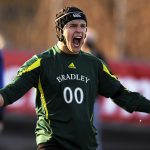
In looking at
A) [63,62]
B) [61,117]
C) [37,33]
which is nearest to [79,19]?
[63,62]

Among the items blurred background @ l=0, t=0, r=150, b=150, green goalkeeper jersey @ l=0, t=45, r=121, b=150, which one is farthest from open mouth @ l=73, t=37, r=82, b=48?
blurred background @ l=0, t=0, r=150, b=150

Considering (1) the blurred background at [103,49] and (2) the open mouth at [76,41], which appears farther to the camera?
(1) the blurred background at [103,49]

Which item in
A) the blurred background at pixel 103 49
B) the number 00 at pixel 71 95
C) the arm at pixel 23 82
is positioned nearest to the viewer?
the arm at pixel 23 82

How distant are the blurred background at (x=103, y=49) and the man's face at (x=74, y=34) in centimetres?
453

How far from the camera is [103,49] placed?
23859 millimetres

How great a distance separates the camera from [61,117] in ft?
24.1

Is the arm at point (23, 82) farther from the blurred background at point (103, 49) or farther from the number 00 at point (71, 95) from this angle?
the blurred background at point (103, 49)

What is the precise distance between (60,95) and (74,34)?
0.60 meters

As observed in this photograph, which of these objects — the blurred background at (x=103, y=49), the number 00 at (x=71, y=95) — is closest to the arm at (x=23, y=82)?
the number 00 at (x=71, y=95)

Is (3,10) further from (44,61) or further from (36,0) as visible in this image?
(44,61)

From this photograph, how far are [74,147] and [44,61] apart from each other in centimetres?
87

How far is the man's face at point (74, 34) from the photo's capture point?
740cm

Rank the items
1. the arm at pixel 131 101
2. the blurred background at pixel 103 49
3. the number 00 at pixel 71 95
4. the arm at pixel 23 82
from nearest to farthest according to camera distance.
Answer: the arm at pixel 23 82 → the number 00 at pixel 71 95 → the arm at pixel 131 101 → the blurred background at pixel 103 49

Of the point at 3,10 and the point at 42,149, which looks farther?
the point at 3,10
